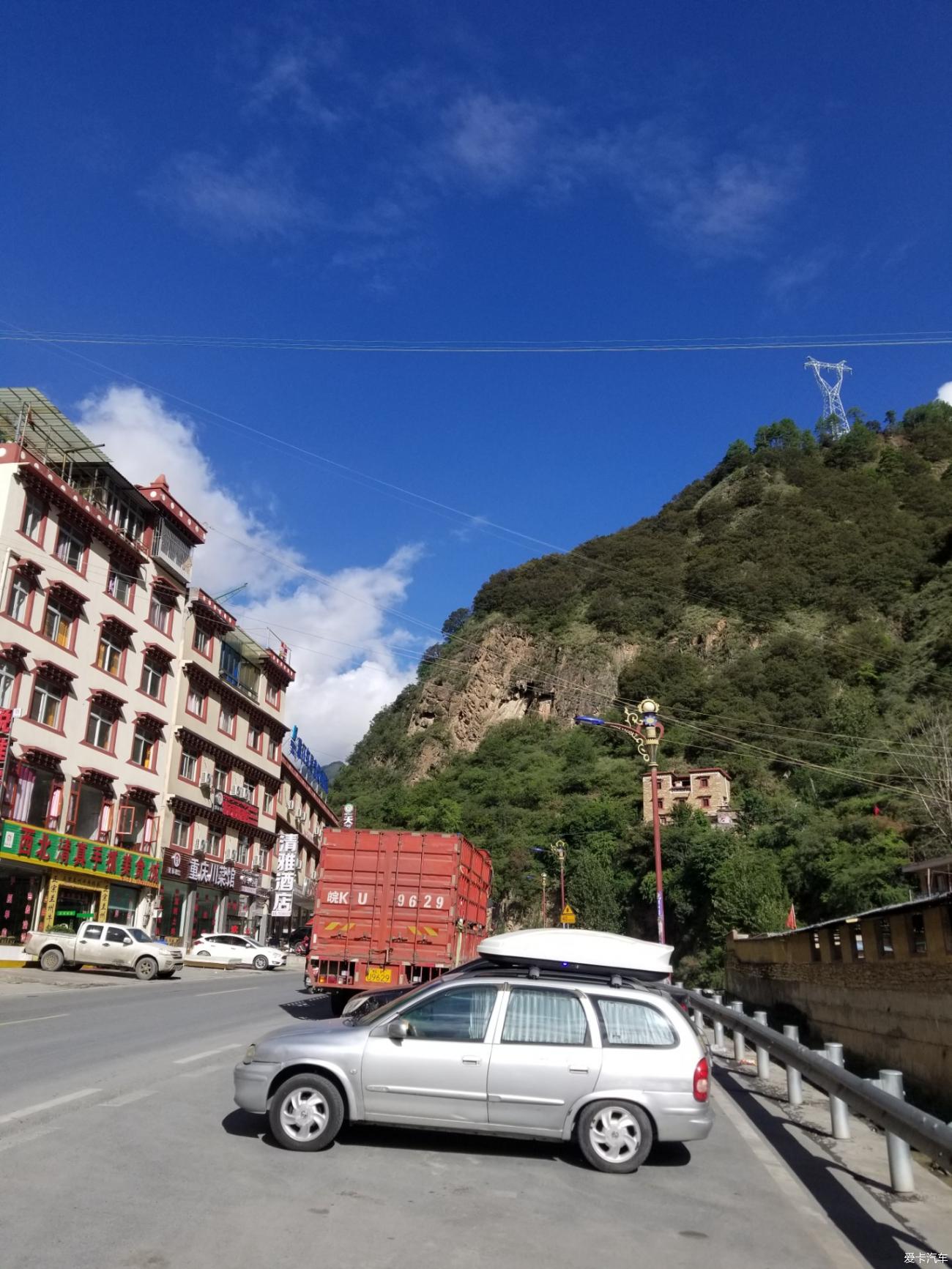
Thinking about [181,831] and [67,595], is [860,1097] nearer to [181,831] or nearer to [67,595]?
[67,595]

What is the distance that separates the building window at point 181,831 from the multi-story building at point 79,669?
196 cm

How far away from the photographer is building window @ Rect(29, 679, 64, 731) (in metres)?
34.2

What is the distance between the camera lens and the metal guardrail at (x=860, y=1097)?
19.3 ft

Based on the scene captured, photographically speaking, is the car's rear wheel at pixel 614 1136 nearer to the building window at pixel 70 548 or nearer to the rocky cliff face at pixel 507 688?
the building window at pixel 70 548

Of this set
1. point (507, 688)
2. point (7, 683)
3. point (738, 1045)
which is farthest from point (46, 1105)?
point (507, 688)

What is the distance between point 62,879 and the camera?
35.0 m

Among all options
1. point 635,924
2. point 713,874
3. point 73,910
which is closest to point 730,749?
point 635,924

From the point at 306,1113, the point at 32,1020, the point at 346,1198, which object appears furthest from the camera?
the point at 32,1020

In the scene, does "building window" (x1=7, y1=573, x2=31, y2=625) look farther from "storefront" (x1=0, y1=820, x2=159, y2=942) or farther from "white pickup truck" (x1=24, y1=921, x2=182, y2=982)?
"white pickup truck" (x1=24, y1=921, x2=182, y2=982)

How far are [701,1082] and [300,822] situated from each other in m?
57.6

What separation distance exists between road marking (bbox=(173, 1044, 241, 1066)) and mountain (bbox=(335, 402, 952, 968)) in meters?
26.3

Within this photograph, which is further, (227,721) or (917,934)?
(227,721)

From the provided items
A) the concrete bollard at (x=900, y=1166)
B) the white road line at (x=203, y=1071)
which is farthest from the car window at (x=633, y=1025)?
the white road line at (x=203, y=1071)

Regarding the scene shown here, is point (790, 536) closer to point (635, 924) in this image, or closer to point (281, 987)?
point (635, 924)
